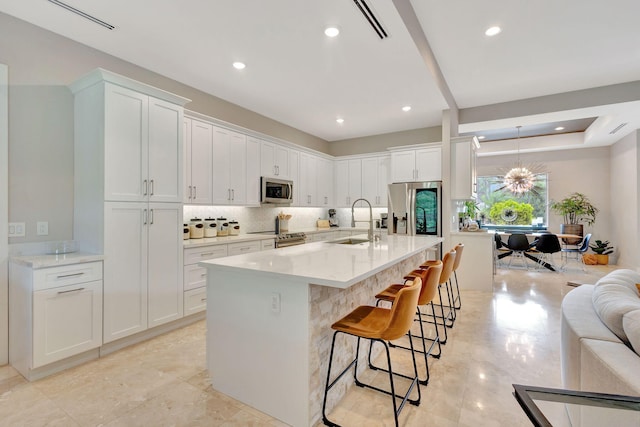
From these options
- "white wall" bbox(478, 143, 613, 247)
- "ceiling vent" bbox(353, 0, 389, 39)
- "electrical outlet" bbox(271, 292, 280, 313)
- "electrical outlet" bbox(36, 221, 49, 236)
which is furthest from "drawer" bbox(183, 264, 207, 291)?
"white wall" bbox(478, 143, 613, 247)

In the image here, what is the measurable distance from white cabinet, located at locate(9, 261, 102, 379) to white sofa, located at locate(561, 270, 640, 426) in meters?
3.33

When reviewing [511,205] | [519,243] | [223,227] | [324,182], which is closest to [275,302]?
[223,227]

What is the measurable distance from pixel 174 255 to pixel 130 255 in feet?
1.49

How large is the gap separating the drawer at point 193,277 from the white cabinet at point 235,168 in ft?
3.28

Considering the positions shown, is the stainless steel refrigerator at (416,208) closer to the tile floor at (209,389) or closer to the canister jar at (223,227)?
the tile floor at (209,389)

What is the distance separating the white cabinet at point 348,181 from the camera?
6.44m

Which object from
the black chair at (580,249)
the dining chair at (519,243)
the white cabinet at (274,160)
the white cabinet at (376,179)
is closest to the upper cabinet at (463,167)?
the white cabinet at (376,179)

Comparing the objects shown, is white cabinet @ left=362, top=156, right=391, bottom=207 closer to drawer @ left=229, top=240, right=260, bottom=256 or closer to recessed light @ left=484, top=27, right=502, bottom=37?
drawer @ left=229, top=240, right=260, bottom=256

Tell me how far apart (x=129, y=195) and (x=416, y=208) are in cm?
427

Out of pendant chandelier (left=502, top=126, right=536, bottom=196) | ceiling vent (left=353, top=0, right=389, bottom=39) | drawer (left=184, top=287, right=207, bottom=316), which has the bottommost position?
drawer (left=184, top=287, right=207, bottom=316)

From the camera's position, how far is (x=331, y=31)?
2717 mm

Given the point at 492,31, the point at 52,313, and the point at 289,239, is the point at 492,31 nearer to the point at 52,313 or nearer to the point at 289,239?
the point at 289,239

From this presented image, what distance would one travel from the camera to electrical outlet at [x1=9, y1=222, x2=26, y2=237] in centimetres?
253

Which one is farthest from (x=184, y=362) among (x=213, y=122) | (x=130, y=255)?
(x=213, y=122)
